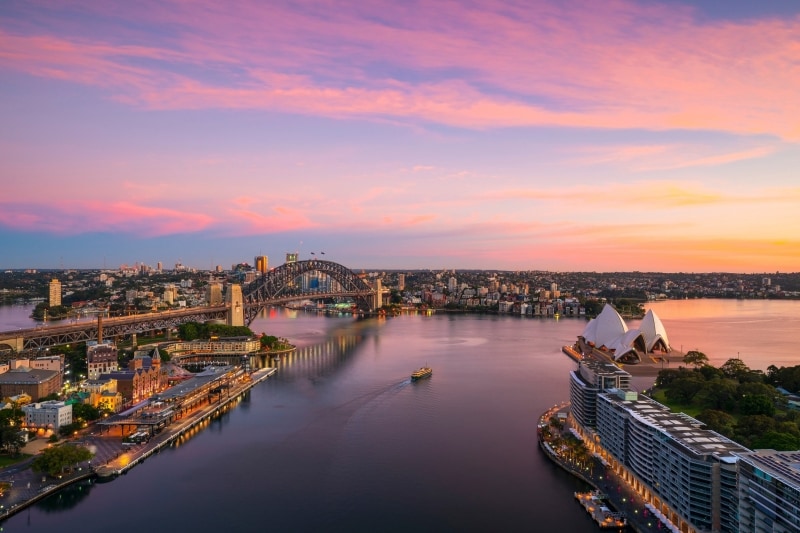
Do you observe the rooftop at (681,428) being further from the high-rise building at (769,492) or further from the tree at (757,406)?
the tree at (757,406)

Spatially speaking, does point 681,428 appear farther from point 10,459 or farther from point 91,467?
point 10,459

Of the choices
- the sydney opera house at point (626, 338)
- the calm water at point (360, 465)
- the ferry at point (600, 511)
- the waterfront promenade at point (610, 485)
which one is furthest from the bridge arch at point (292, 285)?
the ferry at point (600, 511)

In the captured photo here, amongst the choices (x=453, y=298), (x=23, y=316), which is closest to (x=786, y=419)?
(x=23, y=316)

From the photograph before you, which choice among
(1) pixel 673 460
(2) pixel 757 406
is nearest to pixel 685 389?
(2) pixel 757 406

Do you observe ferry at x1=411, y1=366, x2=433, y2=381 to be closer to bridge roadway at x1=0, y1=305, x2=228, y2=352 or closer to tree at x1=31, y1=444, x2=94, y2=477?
tree at x1=31, y1=444, x2=94, y2=477

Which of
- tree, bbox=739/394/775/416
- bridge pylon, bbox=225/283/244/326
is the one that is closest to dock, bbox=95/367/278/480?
tree, bbox=739/394/775/416

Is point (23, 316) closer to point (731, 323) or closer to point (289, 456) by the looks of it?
point (289, 456)
